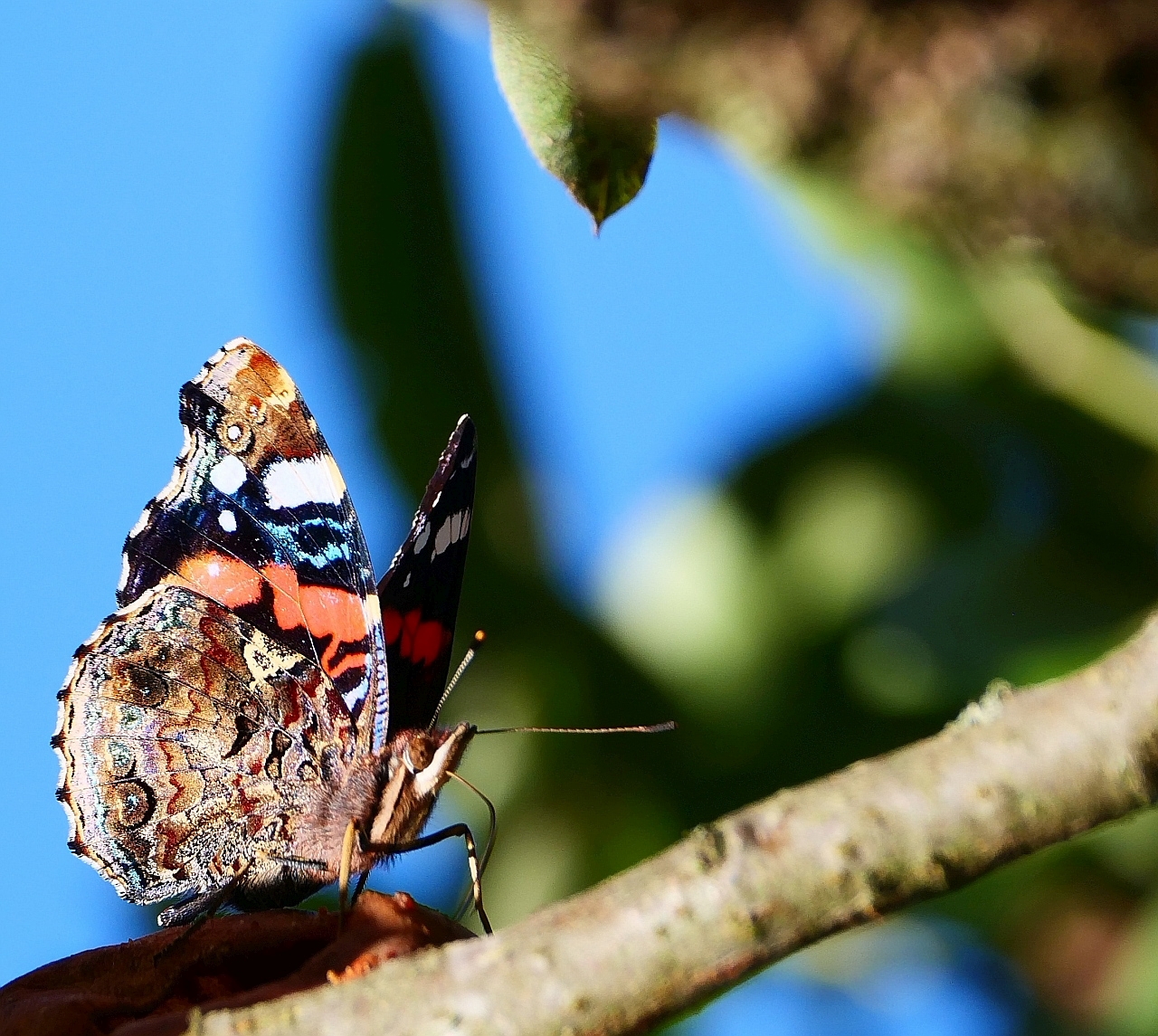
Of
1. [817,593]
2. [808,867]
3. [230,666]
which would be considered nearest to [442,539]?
[230,666]

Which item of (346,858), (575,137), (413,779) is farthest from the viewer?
(413,779)

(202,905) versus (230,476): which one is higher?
(230,476)

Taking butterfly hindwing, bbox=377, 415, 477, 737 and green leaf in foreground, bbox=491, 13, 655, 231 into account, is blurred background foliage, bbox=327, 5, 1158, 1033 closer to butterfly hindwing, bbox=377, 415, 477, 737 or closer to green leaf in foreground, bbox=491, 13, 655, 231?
butterfly hindwing, bbox=377, 415, 477, 737

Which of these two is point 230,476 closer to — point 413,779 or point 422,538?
→ point 422,538

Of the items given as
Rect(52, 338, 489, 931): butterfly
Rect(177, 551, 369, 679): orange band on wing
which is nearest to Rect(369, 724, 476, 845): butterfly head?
Rect(52, 338, 489, 931): butterfly

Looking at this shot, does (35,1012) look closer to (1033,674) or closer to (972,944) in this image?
(1033,674)
